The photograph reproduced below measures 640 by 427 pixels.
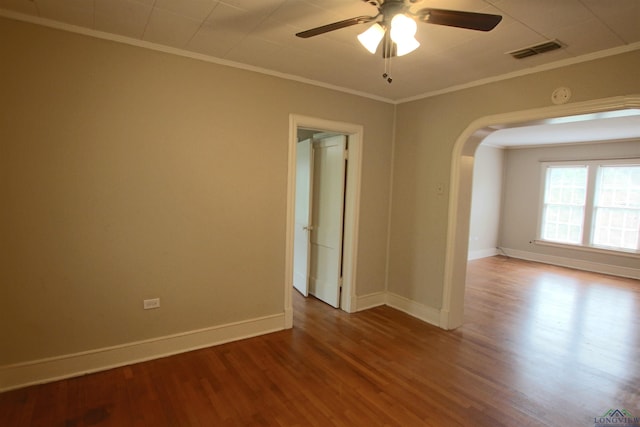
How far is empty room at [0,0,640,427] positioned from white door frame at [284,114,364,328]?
3cm

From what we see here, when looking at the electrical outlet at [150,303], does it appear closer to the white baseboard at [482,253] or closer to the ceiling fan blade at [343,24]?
the ceiling fan blade at [343,24]

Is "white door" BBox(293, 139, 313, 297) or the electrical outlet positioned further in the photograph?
"white door" BBox(293, 139, 313, 297)

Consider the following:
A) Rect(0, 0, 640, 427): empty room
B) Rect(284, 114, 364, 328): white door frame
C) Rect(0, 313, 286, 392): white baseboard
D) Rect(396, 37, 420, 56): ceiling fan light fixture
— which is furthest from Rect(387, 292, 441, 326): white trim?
Rect(396, 37, 420, 56): ceiling fan light fixture

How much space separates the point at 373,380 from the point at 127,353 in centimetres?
200

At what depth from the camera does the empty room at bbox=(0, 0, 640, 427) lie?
218 centimetres

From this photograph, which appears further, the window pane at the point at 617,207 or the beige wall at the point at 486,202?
the beige wall at the point at 486,202

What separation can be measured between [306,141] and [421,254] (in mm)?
2021

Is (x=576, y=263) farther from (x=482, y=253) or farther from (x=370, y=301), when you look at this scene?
Result: (x=370, y=301)

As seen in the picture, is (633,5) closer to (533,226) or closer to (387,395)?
(387,395)

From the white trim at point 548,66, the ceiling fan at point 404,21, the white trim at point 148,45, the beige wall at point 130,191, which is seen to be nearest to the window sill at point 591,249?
the white trim at point 548,66

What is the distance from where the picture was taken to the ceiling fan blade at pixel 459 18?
1481 mm

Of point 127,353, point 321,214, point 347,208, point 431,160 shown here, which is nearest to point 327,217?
point 321,214

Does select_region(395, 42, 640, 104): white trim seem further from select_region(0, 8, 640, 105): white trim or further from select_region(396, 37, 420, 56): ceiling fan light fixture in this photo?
select_region(396, 37, 420, 56): ceiling fan light fixture

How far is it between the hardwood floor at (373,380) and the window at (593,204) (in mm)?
3243
